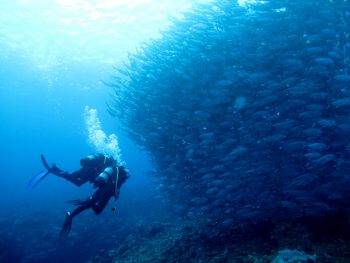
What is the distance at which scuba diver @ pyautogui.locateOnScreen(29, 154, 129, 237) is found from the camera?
6992 mm

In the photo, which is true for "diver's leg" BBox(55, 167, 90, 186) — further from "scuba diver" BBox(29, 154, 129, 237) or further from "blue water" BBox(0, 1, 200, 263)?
"blue water" BBox(0, 1, 200, 263)

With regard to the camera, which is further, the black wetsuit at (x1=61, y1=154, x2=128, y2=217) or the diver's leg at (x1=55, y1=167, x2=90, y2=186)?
the diver's leg at (x1=55, y1=167, x2=90, y2=186)

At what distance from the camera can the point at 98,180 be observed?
689cm

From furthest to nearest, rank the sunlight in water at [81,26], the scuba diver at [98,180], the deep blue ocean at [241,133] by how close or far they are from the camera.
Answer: the sunlight in water at [81,26] < the deep blue ocean at [241,133] < the scuba diver at [98,180]

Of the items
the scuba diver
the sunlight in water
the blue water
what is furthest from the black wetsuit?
the sunlight in water

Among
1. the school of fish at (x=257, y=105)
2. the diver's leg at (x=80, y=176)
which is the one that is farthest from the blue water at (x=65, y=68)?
the diver's leg at (x=80, y=176)

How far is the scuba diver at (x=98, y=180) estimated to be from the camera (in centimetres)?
699

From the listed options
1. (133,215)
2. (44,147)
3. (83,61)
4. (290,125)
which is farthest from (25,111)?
(290,125)

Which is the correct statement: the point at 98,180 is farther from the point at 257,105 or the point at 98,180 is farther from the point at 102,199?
the point at 257,105

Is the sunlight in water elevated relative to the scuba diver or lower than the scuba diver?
elevated

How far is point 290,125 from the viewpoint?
8000mm

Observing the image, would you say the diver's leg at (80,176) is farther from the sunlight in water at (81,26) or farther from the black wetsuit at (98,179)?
the sunlight in water at (81,26)

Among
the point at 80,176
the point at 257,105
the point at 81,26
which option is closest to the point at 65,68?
the point at 81,26

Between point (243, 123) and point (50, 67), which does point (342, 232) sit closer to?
point (243, 123)
